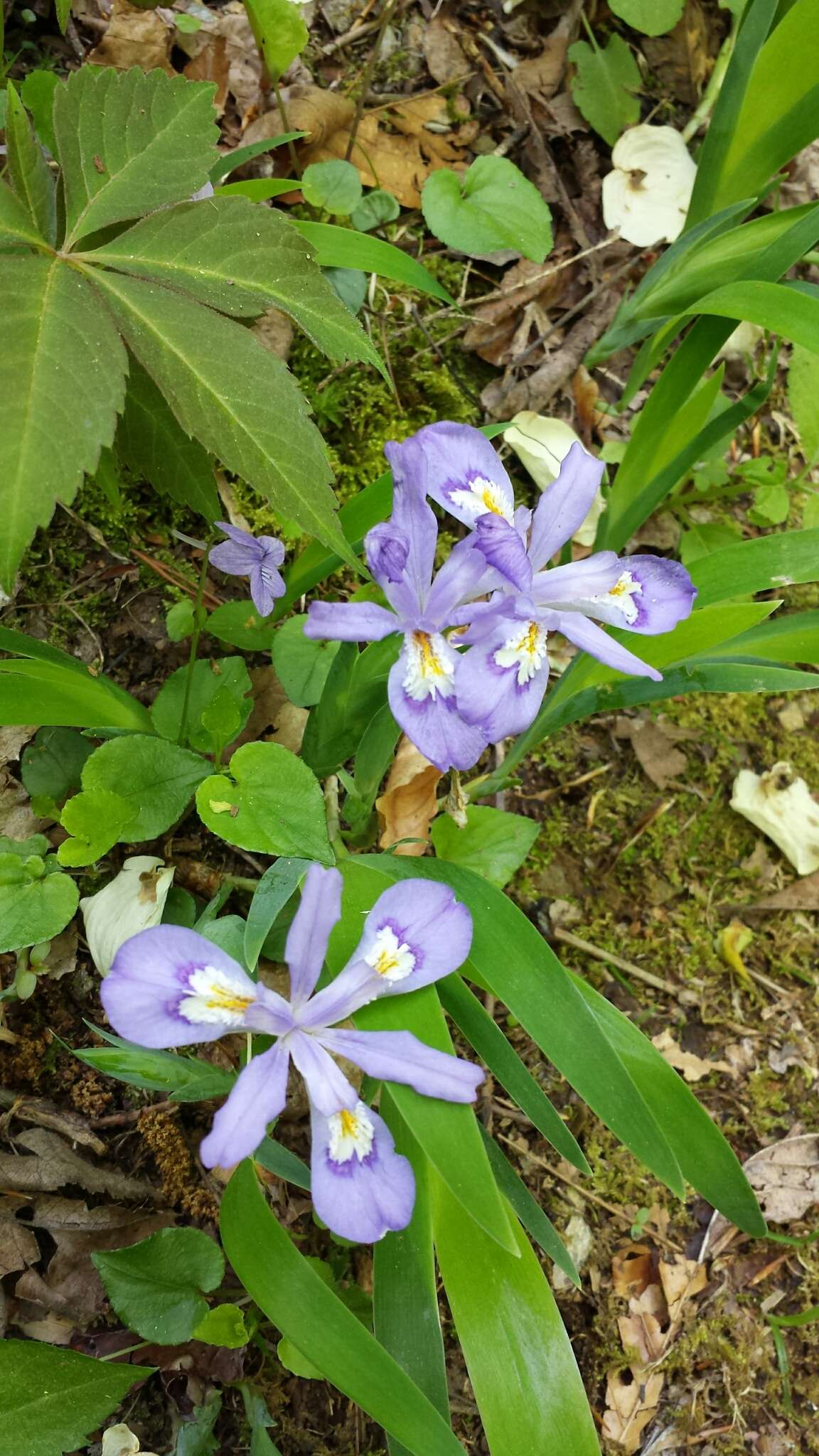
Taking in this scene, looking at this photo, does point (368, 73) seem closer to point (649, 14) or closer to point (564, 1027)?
point (649, 14)

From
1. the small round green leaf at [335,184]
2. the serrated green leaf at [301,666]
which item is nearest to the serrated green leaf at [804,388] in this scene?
the small round green leaf at [335,184]

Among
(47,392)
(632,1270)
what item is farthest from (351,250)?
(632,1270)

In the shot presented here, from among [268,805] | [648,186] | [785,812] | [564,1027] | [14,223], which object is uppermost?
[14,223]

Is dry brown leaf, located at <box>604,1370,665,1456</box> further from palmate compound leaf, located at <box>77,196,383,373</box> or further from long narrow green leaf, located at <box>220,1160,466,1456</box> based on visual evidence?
palmate compound leaf, located at <box>77,196,383,373</box>

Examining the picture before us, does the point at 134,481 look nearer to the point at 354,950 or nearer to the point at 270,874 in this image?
the point at 270,874

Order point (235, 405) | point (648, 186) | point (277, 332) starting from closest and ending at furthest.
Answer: point (235, 405), point (277, 332), point (648, 186)

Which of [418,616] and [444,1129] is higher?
[418,616]

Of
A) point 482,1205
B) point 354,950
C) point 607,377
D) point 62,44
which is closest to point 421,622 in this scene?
point 354,950
